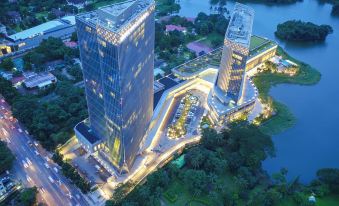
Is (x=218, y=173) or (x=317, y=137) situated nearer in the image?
(x=218, y=173)

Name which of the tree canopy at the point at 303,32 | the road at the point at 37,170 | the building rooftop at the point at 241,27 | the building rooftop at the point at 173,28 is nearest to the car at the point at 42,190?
the road at the point at 37,170

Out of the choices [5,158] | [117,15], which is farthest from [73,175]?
[117,15]

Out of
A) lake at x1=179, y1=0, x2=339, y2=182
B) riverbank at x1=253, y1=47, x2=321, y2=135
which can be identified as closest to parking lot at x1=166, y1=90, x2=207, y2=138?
riverbank at x1=253, y1=47, x2=321, y2=135

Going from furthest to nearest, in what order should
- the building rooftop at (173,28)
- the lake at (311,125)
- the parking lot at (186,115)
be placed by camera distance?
the building rooftop at (173,28), the parking lot at (186,115), the lake at (311,125)

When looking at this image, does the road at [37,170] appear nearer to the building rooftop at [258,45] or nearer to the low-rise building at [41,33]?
the low-rise building at [41,33]

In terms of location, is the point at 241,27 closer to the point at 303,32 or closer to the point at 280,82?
the point at 280,82

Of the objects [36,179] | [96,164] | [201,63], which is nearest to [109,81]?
[96,164]

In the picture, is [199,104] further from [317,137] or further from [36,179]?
[36,179]
